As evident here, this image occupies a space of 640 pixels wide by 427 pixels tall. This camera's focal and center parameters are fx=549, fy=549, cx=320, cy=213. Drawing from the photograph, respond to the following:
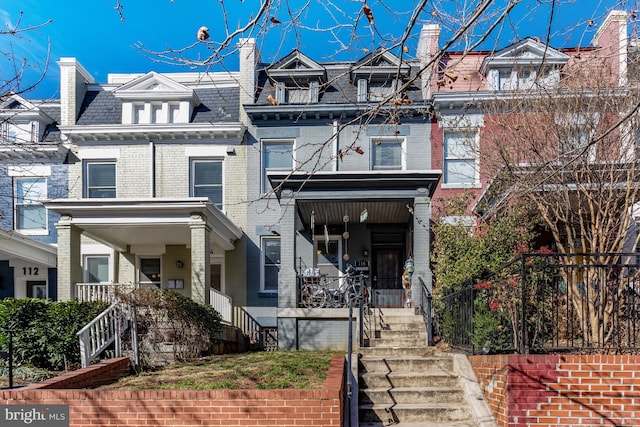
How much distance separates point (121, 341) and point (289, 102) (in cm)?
910

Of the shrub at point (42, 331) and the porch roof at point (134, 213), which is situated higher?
the porch roof at point (134, 213)

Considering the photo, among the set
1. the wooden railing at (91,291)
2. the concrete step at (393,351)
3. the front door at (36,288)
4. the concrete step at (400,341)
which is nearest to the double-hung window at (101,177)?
the front door at (36,288)

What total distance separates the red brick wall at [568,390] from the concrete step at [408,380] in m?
1.69

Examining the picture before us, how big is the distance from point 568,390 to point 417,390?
2059mm

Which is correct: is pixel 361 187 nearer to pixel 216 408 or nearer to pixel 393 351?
pixel 393 351

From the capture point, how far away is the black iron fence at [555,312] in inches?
252

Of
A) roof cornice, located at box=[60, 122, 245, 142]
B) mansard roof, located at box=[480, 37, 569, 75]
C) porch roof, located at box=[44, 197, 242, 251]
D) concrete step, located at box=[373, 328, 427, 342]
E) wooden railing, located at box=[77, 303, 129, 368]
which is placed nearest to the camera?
wooden railing, located at box=[77, 303, 129, 368]

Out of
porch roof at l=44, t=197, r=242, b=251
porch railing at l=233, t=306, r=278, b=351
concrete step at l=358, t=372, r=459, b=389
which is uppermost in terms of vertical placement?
porch roof at l=44, t=197, r=242, b=251

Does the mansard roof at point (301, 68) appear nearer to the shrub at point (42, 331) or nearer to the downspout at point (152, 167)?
the downspout at point (152, 167)

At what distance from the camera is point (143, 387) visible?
7074 millimetres

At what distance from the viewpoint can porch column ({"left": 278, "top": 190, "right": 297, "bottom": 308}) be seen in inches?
485

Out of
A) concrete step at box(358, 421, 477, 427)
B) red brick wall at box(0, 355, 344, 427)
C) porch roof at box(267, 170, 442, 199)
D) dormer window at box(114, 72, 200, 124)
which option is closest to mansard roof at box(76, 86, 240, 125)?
dormer window at box(114, 72, 200, 124)

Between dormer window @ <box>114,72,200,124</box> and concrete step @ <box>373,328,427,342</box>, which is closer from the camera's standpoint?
concrete step @ <box>373,328,427,342</box>

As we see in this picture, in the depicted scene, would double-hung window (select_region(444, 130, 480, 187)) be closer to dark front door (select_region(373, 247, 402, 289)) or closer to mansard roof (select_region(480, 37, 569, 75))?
mansard roof (select_region(480, 37, 569, 75))
